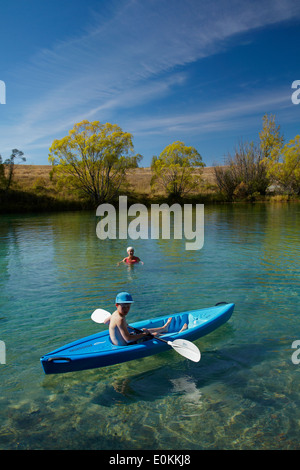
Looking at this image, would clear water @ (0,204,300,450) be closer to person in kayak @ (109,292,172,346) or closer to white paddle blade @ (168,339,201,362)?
white paddle blade @ (168,339,201,362)

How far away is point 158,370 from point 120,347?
0.90 m

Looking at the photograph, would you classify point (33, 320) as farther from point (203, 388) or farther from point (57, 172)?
point (57, 172)

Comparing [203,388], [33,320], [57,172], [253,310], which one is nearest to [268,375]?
[203,388]

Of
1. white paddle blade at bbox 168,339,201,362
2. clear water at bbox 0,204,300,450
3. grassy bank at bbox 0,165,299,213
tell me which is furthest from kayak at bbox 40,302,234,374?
grassy bank at bbox 0,165,299,213

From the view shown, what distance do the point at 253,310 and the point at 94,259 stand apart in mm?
8915

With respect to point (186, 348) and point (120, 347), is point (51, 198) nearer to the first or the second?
point (120, 347)

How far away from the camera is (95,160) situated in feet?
171

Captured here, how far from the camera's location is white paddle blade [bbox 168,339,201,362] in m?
6.13

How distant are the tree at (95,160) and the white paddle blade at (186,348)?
46742 millimetres

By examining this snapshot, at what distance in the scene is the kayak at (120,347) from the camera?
19.0ft

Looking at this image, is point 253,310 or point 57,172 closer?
point 253,310

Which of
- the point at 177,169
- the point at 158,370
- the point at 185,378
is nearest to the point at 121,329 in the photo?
the point at 158,370

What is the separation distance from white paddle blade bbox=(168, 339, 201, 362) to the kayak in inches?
9.3
